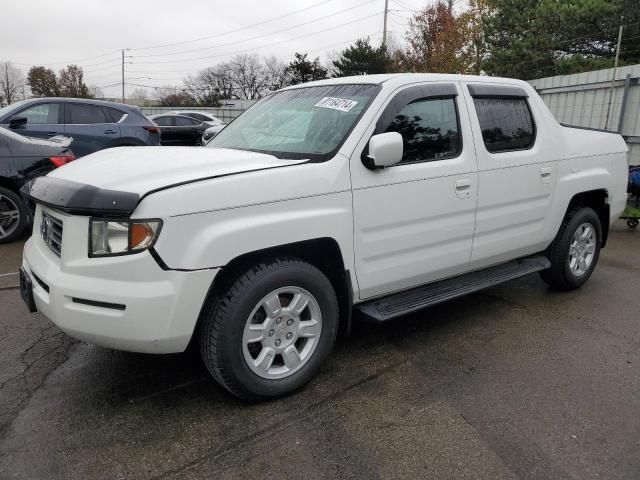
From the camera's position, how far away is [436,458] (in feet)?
8.12

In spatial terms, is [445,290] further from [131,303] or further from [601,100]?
[601,100]

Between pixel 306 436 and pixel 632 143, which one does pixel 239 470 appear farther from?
pixel 632 143

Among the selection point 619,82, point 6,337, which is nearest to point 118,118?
point 6,337

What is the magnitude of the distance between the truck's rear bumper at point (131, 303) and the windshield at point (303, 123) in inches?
42.7

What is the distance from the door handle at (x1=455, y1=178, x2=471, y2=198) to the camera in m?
3.57

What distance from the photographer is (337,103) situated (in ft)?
11.3

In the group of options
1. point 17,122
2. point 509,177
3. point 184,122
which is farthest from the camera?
point 184,122

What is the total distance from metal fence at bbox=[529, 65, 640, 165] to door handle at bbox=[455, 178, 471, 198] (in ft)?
22.6

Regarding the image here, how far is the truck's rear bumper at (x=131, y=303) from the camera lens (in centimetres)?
244

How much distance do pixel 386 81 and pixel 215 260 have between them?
1.72 meters

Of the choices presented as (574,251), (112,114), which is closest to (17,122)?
(112,114)

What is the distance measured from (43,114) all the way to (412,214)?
7.71 metres

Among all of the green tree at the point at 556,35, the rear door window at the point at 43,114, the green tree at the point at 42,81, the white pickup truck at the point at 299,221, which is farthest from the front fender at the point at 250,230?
the green tree at the point at 42,81

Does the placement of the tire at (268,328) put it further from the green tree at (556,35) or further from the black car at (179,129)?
the green tree at (556,35)
